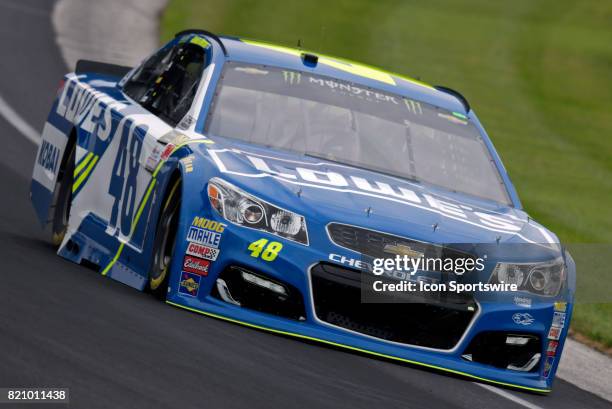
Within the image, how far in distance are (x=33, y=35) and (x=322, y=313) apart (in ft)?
56.0

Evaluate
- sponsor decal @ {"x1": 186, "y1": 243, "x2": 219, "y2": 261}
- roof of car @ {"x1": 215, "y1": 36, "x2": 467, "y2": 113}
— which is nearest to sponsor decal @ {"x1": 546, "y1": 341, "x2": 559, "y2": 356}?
sponsor decal @ {"x1": 186, "y1": 243, "x2": 219, "y2": 261}

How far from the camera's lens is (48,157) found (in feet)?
34.2

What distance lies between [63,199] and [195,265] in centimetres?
312

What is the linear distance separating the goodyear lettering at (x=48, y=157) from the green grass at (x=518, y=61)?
3.90m

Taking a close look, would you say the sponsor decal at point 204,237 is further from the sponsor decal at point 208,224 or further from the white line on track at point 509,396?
the white line on track at point 509,396

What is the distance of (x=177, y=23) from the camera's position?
26.8 metres

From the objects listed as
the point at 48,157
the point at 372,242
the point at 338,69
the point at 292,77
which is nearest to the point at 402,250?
the point at 372,242

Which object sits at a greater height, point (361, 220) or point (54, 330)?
point (361, 220)

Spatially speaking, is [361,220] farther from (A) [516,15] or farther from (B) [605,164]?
(A) [516,15]

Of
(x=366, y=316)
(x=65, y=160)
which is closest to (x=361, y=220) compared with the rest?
(x=366, y=316)

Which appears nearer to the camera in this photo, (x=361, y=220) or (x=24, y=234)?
(x=361, y=220)

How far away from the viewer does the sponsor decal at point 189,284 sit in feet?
23.3

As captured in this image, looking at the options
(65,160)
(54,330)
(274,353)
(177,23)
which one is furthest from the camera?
(177,23)

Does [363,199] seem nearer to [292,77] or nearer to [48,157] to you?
[292,77]
